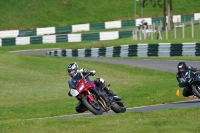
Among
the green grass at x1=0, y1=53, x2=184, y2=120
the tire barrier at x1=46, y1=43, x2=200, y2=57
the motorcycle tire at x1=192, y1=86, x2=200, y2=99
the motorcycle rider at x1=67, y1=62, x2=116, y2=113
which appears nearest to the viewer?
the motorcycle rider at x1=67, y1=62, x2=116, y2=113

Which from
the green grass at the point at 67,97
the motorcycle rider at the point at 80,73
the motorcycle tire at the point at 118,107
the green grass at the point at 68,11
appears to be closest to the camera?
the green grass at the point at 67,97

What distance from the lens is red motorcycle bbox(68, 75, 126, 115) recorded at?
1430 cm

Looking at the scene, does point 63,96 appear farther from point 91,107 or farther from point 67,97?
point 91,107

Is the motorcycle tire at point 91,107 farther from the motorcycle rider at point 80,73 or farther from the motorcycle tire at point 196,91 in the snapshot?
the motorcycle tire at point 196,91

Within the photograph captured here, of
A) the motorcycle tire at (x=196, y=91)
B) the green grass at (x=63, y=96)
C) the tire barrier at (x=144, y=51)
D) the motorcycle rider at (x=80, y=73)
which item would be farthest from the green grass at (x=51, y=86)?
the tire barrier at (x=144, y=51)

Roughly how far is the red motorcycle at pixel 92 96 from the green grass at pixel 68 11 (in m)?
50.6

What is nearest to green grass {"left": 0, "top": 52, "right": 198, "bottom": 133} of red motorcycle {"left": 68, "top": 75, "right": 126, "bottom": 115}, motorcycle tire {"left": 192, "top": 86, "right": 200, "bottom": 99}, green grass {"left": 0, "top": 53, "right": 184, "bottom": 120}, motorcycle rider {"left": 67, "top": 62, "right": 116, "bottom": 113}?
green grass {"left": 0, "top": 53, "right": 184, "bottom": 120}

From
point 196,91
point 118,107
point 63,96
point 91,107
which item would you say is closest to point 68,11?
point 63,96

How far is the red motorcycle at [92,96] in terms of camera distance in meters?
14.3

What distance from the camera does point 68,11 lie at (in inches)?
2749

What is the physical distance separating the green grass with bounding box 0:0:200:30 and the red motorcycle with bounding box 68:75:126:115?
50.6m

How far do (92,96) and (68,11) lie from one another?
55.8m

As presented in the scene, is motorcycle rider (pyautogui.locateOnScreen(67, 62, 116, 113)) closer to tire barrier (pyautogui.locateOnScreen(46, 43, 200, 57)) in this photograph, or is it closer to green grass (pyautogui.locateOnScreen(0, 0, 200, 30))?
tire barrier (pyautogui.locateOnScreen(46, 43, 200, 57))

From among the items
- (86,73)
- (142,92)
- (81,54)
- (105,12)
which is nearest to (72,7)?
(105,12)
